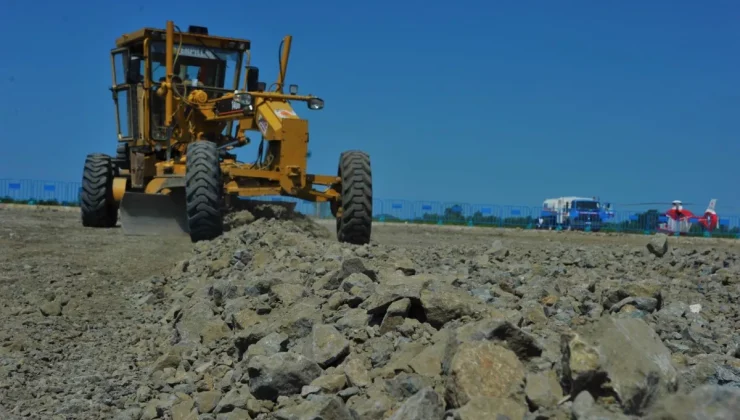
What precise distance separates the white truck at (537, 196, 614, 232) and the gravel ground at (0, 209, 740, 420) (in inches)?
949

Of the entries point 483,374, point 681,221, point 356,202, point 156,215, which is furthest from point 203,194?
point 681,221

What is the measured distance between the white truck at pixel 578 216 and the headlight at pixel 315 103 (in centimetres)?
2173

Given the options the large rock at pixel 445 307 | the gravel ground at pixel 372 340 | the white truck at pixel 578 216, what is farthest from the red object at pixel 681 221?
the large rock at pixel 445 307

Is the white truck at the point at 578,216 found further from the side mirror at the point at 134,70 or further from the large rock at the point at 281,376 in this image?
the large rock at the point at 281,376

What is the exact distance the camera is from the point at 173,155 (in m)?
12.6

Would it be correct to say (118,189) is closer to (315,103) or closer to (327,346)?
(315,103)

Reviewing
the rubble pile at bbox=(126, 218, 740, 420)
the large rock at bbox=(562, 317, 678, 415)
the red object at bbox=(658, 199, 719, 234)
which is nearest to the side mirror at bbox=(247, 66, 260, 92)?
the rubble pile at bbox=(126, 218, 740, 420)

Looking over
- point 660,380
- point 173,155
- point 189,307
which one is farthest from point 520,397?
point 173,155

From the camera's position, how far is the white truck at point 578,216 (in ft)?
104

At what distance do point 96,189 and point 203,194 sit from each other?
4164mm

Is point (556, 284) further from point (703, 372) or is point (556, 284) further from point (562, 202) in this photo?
point (562, 202)

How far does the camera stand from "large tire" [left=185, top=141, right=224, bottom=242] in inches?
388

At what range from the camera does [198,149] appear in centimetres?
1018

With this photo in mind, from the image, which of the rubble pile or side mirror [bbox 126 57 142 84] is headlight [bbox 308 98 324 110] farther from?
the rubble pile
